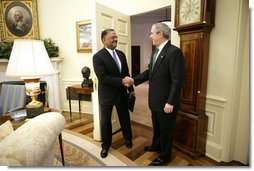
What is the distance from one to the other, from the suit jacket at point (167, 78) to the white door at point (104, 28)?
71cm

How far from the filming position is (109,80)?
1.73m

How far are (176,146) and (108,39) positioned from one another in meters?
1.34

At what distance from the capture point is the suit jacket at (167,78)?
1.49m

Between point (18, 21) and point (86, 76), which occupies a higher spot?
point (18, 21)

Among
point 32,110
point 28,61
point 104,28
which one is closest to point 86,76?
point 104,28

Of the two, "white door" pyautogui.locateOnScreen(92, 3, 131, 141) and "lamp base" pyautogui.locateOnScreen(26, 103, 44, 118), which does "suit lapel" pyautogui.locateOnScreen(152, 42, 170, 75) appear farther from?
"lamp base" pyautogui.locateOnScreen(26, 103, 44, 118)

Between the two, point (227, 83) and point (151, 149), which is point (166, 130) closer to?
point (151, 149)

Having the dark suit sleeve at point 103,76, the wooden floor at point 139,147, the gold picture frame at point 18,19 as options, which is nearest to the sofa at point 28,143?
the dark suit sleeve at point 103,76

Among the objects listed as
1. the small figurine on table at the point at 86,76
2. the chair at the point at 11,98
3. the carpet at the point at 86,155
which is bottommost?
the carpet at the point at 86,155

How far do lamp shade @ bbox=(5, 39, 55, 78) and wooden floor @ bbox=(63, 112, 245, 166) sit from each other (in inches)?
47.0

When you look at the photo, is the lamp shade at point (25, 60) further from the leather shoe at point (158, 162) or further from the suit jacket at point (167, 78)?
the leather shoe at point (158, 162)

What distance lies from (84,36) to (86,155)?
214 centimetres

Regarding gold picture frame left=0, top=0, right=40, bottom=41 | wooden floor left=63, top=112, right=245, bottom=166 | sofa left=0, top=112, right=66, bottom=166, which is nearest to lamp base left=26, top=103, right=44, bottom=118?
sofa left=0, top=112, right=66, bottom=166

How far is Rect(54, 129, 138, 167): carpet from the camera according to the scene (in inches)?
67.8
